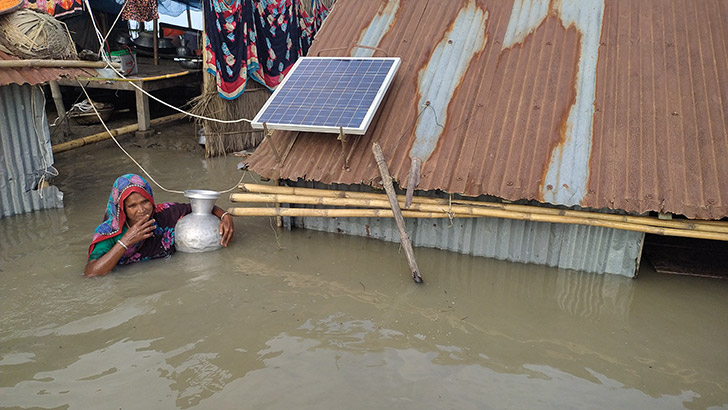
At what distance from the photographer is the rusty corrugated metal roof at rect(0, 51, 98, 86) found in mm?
5645

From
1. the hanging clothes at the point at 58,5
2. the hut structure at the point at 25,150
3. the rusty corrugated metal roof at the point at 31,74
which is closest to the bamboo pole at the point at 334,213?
the rusty corrugated metal roof at the point at 31,74

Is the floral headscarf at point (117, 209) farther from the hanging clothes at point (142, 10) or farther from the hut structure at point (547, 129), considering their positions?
the hanging clothes at point (142, 10)

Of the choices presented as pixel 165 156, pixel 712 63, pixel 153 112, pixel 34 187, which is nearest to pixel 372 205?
pixel 712 63

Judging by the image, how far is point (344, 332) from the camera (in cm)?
423

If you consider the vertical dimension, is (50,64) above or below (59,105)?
above

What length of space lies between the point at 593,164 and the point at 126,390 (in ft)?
13.9

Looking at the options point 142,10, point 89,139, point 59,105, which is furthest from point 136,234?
point 142,10

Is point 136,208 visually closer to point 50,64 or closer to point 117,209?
point 117,209

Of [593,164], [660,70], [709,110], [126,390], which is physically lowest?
[126,390]

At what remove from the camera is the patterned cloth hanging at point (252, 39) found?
30.8 feet

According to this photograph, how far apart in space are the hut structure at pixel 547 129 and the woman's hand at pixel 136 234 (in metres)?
1.34

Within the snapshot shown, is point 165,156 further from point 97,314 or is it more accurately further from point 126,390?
point 126,390

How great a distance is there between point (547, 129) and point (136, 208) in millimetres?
4061

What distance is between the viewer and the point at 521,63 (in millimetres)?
5699
